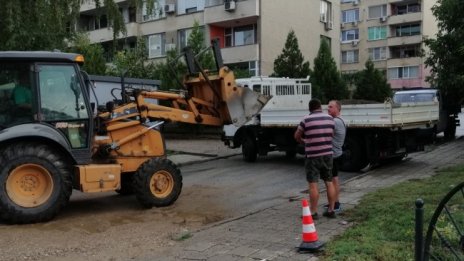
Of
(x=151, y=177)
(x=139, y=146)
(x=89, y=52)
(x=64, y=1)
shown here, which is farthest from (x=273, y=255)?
(x=89, y=52)

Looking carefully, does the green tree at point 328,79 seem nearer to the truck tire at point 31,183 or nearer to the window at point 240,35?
the window at point 240,35

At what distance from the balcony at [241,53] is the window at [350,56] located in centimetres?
3593

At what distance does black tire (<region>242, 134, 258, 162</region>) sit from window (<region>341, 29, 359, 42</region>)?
5392 cm

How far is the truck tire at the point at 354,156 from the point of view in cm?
1360

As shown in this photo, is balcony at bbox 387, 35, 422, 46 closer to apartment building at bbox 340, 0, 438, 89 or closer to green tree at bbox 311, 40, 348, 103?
apartment building at bbox 340, 0, 438, 89

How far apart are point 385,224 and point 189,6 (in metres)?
32.1

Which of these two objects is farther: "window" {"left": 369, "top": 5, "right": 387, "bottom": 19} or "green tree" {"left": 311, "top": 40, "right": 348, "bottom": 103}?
"window" {"left": 369, "top": 5, "right": 387, "bottom": 19}

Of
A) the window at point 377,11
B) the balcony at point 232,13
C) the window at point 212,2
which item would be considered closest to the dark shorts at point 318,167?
the balcony at point 232,13

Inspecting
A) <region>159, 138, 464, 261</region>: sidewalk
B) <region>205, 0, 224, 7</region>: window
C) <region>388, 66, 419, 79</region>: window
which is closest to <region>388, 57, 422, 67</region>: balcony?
<region>388, 66, 419, 79</region>: window

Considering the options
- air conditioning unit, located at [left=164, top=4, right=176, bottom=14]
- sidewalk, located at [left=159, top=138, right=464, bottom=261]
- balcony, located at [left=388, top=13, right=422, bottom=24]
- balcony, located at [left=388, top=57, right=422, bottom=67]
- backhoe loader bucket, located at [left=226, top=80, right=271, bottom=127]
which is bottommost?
sidewalk, located at [left=159, top=138, right=464, bottom=261]

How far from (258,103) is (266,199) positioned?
183 centimetres

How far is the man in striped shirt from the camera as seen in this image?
8.09m

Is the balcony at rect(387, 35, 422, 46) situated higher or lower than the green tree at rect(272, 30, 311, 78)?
higher

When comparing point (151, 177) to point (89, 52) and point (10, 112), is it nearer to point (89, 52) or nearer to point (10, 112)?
point (10, 112)
